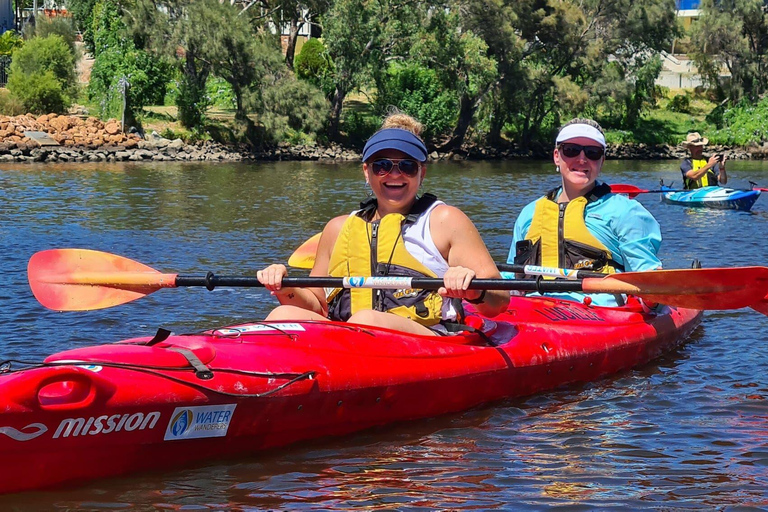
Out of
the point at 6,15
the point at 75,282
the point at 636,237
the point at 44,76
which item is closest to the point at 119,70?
the point at 44,76

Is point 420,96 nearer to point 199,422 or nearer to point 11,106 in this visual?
point 11,106

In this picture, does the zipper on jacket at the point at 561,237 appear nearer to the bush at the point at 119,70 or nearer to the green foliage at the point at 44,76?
the bush at the point at 119,70

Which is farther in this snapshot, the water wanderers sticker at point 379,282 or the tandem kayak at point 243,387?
the water wanderers sticker at point 379,282

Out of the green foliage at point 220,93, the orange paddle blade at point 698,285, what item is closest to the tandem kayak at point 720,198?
the orange paddle blade at point 698,285

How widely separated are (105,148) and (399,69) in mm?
10984

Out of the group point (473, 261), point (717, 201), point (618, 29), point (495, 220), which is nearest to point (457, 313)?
point (473, 261)

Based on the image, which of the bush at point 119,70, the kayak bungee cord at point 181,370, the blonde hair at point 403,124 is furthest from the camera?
the bush at point 119,70

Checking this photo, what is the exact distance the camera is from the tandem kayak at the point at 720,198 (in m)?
16.8

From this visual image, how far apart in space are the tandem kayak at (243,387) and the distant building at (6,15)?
52507mm

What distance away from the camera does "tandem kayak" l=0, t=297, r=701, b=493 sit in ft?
13.6

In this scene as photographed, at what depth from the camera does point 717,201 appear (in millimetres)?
17000

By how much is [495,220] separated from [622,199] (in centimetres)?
908

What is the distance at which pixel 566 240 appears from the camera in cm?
661

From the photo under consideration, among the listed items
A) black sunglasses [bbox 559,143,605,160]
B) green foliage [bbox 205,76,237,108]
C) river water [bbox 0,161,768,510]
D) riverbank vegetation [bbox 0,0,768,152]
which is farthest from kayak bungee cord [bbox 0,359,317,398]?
green foliage [bbox 205,76,237,108]
